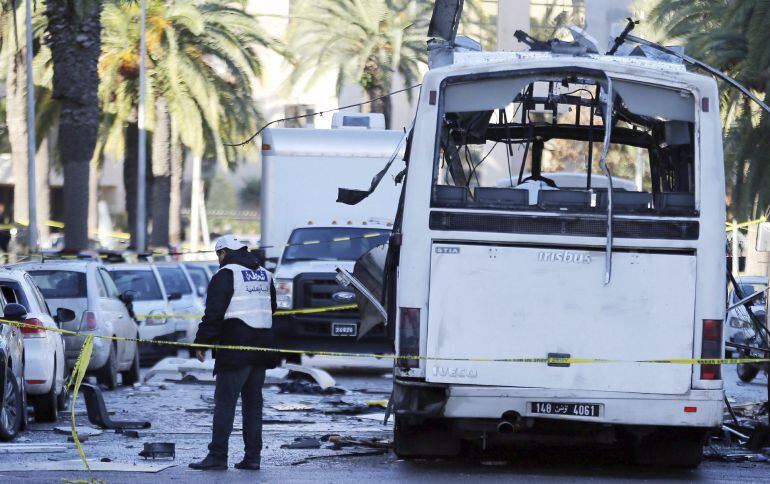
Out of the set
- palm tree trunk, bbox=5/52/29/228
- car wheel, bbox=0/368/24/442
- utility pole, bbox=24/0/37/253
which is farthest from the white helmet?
palm tree trunk, bbox=5/52/29/228

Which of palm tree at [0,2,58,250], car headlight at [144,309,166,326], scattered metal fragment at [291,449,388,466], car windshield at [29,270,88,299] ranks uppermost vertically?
palm tree at [0,2,58,250]

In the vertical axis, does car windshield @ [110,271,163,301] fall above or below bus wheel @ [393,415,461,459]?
above

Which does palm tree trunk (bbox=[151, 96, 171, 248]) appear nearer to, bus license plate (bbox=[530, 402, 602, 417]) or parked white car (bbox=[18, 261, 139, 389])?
parked white car (bbox=[18, 261, 139, 389])

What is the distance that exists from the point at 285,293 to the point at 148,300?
4.39 metres

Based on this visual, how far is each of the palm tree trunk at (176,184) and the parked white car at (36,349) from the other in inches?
1020

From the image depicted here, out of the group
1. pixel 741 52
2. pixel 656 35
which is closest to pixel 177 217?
pixel 656 35

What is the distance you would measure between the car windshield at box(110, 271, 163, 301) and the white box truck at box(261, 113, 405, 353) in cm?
295

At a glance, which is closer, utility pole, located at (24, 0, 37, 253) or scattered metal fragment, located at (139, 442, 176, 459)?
scattered metal fragment, located at (139, 442, 176, 459)

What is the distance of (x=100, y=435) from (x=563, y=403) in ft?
15.9

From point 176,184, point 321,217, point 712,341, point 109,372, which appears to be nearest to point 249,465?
point 712,341

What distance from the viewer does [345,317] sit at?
21172 mm

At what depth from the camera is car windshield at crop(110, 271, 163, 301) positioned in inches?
974

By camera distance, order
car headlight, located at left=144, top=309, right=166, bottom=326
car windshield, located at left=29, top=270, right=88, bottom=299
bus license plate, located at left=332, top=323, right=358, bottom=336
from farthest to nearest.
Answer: car headlight, located at left=144, top=309, right=166, bottom=326 → bus license plate, located at left=332, top=323, right=358, bottom=336 → car windshield, located at left=29, top=270, right=88, bottom=299

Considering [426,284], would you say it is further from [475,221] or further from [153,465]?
[153,465]
